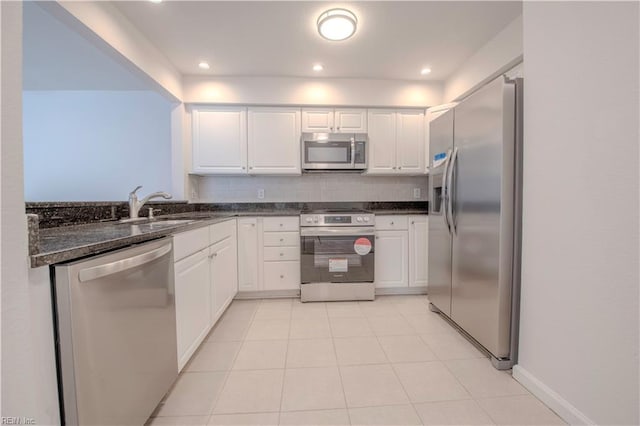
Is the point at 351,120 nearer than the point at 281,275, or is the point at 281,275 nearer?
the point at 281,275

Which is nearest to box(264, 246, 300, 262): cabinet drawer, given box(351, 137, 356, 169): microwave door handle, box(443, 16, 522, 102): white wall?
box(351, 137, 356, 169): microwave door handle

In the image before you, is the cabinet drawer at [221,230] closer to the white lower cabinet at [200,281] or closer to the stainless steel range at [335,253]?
the white lower cabinet at [200,281]

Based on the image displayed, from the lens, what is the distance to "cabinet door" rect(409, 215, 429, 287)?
2791 mm

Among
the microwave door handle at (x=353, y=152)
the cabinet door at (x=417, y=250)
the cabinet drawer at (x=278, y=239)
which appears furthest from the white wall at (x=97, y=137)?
the cabinet door at (x=417, y=250)

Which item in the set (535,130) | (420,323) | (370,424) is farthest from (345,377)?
(535,130)

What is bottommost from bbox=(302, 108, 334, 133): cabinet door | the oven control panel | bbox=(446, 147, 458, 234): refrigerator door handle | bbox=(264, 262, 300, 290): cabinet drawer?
bbox=(264, 262, 300, 290): cabinet drawer

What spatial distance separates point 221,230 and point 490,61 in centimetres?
278

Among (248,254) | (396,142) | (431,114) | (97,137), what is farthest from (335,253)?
(97,137)

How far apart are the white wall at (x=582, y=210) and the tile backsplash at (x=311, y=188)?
6.45ft

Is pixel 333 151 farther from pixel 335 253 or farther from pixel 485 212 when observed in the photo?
pixel 485 212

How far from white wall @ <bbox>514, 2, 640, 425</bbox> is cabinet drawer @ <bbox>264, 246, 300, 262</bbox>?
6.30 feet

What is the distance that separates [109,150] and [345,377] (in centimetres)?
386

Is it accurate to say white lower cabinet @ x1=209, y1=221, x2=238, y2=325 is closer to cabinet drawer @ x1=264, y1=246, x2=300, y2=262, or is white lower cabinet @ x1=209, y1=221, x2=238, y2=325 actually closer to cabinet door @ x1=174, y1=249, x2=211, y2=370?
cabinet door @ x1=174, y1=249, x2=211, y2=370

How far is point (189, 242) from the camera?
5.05ft
